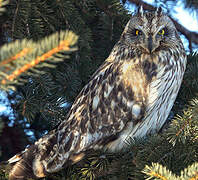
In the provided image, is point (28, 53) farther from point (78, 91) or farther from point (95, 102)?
point (78, 91)

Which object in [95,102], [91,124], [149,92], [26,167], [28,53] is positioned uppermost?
[28,53]

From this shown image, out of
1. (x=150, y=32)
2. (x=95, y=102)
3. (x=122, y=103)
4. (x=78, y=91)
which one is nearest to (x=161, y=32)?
(x=150, y=32)

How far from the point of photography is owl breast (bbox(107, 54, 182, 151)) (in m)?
2.92

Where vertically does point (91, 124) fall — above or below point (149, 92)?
below

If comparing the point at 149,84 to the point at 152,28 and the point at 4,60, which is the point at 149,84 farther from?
the point at 4,60

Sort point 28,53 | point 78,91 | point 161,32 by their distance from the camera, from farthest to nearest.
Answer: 1. point 78,91
2. point 161,32
3. point 28,53

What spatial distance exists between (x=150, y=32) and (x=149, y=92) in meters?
0.56

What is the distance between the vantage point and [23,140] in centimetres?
326

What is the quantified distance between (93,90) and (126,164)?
99cm

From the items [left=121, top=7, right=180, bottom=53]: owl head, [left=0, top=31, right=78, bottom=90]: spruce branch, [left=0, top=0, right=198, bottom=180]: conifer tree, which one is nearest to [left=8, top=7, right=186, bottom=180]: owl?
[left=121, top=7, right=180, bottom=53]: owl head

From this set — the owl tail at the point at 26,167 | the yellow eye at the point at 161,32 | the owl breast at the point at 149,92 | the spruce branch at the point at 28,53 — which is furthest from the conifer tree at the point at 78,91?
the spruce branch at the point at 28,53

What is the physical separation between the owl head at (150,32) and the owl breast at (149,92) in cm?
15

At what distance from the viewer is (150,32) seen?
3.04 m

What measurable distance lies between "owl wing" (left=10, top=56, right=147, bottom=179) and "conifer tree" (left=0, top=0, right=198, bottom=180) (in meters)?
0.12
